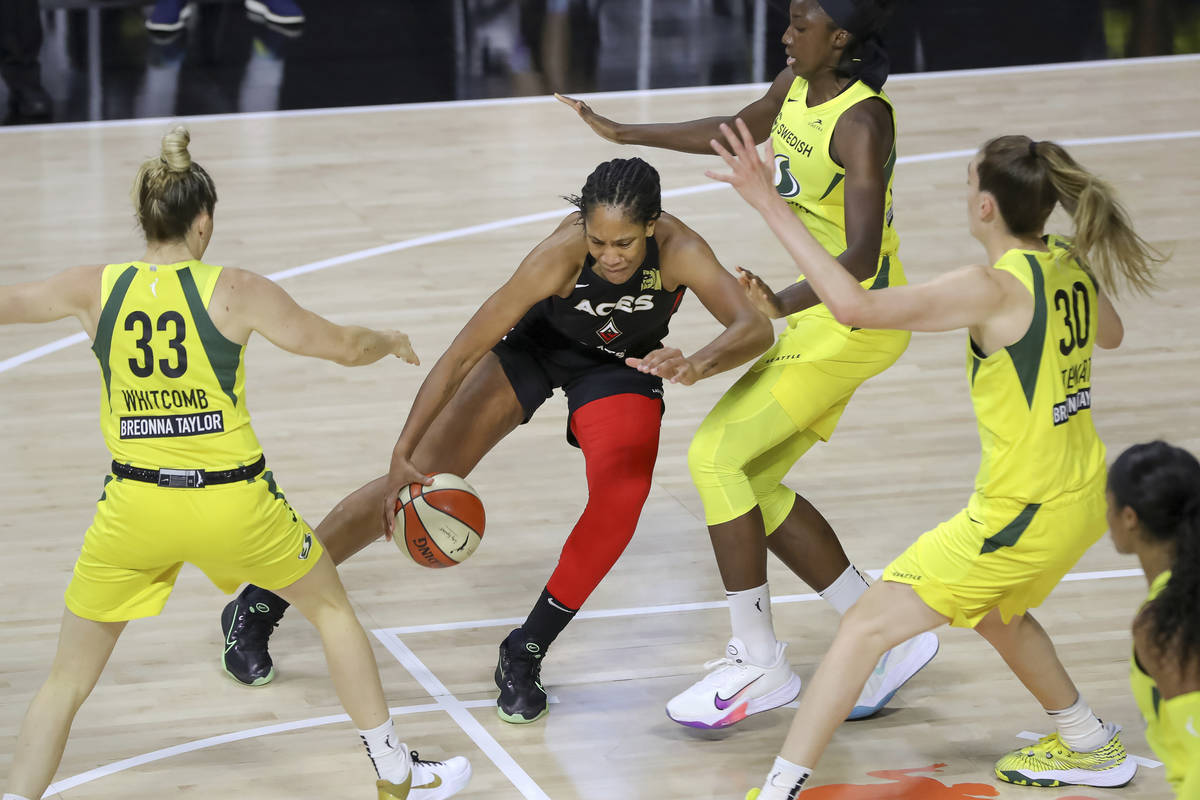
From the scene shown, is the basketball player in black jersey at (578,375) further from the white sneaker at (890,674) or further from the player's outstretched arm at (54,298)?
the player's outstretched arm at (54,298)

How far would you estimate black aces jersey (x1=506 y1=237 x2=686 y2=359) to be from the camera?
4.70 m

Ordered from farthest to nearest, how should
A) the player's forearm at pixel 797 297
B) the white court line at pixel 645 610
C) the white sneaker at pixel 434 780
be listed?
1. the white court line at pixel 645 610
2. the player's forearm at pixel 797 297
3. the white sneaker at pixel 434 780

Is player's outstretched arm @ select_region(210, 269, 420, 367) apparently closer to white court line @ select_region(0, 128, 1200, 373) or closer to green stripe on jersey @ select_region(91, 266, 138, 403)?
green stripe on jersey @ select_region(91, 266, 138, 403)

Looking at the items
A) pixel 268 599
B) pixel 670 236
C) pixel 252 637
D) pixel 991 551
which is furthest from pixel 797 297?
pixel 252 637

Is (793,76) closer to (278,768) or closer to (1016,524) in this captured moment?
(1016,524)

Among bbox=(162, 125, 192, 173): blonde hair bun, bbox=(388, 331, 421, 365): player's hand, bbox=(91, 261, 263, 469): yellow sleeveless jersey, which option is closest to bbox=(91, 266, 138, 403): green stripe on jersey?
bbox=(91, 261, 263, 469): yellow sleeveless jersey

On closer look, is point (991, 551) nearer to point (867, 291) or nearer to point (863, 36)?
point (867, 291)

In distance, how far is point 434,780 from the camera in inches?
167

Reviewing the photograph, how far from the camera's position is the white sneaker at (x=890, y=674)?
186 inches

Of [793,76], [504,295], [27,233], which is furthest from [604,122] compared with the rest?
[27,233]

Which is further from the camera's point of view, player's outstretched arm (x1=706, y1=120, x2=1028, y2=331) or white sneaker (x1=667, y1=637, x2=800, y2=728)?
white sneaker (x1=667, y1=637, x2=800, y2=728)

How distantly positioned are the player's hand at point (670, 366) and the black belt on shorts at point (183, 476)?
106 centimetres

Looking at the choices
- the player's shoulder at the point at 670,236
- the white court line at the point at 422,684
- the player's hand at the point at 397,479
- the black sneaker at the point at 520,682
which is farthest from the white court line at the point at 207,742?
the player's shoulder at the point at 670,236

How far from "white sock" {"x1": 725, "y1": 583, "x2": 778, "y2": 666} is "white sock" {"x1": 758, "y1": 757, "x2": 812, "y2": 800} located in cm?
71
